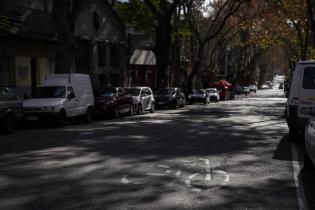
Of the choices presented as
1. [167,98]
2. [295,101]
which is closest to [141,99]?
[167,98]

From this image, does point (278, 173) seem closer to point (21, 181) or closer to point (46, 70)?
point (21, 181)

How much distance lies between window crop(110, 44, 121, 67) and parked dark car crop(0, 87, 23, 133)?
24875 millimetres

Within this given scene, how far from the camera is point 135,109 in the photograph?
84.7 ft

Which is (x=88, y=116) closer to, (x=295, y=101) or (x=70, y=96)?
(x=70, y=96)

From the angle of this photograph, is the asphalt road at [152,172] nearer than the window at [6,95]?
Yes

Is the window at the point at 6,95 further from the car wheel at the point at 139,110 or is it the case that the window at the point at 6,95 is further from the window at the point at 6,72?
the car wheel at the point at 139,110

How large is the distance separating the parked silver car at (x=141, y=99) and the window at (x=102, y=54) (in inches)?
419

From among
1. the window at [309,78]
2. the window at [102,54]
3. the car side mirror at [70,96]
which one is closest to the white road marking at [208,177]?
the window at [309,78]

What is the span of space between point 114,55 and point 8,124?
26.3 m

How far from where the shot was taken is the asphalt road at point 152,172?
679cm

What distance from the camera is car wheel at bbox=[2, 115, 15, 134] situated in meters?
15.1

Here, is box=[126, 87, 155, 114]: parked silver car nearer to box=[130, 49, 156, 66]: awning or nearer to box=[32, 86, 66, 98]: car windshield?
box=[32, 86, 66, 98]: car windshield

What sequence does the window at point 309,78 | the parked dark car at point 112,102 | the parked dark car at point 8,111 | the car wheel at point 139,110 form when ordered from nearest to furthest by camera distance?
1. the window at point 309,78
2. the parked dark car at point 8,111
3. the parked dark car at point 112,102
4. the car wheel at point 139,110

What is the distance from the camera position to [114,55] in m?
41.1
